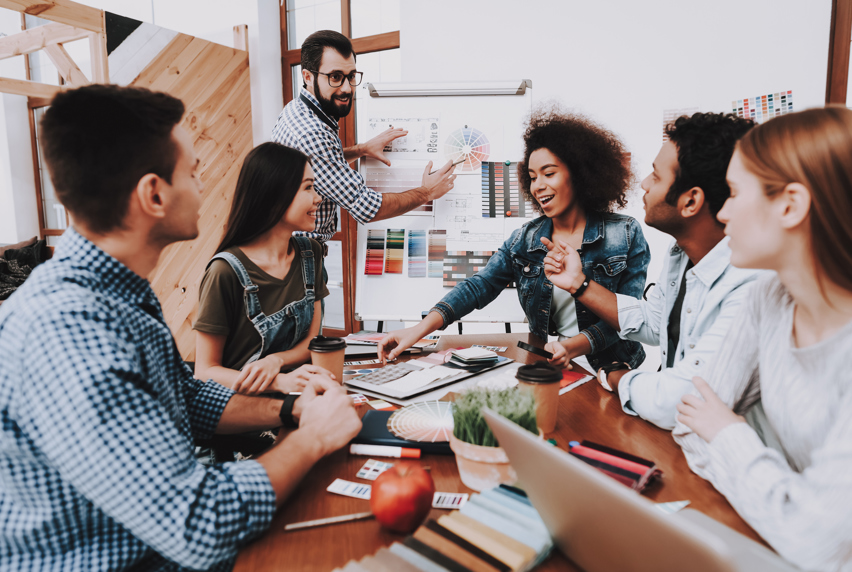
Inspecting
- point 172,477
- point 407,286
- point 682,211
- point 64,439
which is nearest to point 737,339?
point 682,211

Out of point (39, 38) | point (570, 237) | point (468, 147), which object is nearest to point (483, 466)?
point (570, 237)

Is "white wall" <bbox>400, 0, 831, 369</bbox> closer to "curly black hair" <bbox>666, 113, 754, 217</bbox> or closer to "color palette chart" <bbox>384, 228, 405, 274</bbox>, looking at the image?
"color palette chart" <bbox>384, 228, 405, 274</bbox>

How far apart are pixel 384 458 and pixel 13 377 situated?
56cm

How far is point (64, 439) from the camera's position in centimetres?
60

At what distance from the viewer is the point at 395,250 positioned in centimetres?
245

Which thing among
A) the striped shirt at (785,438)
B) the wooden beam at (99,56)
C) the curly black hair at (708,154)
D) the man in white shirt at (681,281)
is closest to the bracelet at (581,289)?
the man in white shirt at (681,281)

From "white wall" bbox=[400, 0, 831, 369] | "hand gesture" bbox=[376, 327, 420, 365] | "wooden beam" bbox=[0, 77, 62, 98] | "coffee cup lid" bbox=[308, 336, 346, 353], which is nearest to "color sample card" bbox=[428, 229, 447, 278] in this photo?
"hand gesture" bbox=[376, 327, 420, 365]

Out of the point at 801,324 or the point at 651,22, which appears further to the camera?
the point at 651,22

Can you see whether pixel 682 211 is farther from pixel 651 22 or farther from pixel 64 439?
pixel 651 22

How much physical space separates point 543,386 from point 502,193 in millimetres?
1652

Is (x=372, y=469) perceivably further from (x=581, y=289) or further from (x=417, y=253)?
(x=417, y=253)

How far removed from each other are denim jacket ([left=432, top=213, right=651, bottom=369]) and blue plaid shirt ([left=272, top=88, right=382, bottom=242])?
621 millimetres

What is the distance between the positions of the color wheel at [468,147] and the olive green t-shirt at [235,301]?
1.13 m

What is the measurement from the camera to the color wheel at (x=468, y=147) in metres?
2.46
